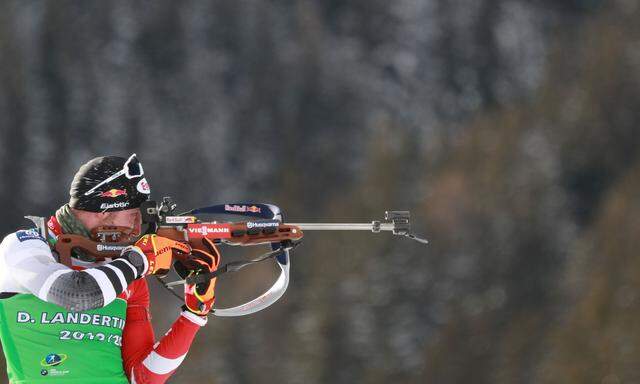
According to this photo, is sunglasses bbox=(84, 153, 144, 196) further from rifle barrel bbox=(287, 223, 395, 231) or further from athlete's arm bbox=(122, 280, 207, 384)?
rifle barrel bbox=(287, 223, 395, 231)

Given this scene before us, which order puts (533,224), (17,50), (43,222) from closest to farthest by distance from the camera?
(43,222)
(533,224)
(17,50)

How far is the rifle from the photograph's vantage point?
17.6 feet

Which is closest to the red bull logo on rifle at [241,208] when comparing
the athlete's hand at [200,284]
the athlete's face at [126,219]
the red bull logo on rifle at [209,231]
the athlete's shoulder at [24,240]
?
the red bull logo on rifle at [209,231]

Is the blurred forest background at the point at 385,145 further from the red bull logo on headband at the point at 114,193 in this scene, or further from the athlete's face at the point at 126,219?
the red bull logo on headband at the point at 114,193

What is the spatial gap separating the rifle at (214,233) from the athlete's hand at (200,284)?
0.11 ft

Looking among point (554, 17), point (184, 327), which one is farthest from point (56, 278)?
point (554, 17)

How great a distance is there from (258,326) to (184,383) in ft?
9.83

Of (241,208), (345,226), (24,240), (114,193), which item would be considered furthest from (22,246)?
(345,226)

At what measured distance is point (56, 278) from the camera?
4.91 m

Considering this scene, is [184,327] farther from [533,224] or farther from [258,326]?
[533,224]

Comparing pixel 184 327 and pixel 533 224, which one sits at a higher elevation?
pixel 533 224

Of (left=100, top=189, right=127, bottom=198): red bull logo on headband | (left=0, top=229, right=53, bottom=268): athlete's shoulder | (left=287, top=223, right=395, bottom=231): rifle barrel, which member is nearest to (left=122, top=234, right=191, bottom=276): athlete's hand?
(left=100, top=189, right=127, bottom=198): red bull logo on headband

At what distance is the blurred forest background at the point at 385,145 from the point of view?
25.3m

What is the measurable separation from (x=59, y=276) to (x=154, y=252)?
61 cm
